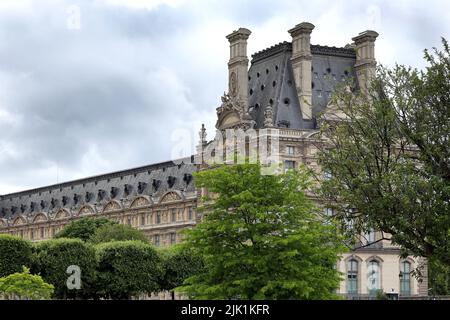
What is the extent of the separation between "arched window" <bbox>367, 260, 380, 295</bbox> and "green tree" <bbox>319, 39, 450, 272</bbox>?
47793 mm

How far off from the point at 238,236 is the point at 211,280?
2.77 meters

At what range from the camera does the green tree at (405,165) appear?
2880 cm

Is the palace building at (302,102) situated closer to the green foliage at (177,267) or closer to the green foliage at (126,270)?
the green foliage at (177,267)

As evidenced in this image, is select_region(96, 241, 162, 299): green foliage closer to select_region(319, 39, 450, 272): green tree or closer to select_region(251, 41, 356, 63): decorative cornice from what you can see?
select_region(251, 41, 356, 63): decorative cornice

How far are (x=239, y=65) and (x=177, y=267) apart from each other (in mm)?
22439

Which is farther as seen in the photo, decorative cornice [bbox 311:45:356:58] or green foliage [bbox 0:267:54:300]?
decorative cornice [bbox 311:45:356:58]

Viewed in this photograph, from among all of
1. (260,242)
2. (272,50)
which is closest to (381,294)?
(272,50)

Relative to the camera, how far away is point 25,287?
177ft

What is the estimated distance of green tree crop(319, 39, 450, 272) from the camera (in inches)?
1134

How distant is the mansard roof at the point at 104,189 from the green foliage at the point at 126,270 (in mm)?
36796

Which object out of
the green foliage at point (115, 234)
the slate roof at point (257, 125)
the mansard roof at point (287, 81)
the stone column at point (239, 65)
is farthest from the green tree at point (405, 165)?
the green foliage at point (115, 234)

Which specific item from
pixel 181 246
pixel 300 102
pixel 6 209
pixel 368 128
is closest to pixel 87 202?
pixel 6 209

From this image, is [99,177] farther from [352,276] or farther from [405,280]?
[405,280]

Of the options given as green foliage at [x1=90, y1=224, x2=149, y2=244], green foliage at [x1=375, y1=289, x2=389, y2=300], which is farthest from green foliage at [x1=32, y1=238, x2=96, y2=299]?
green foliage at [x1=90, y1=224, x2=149, y2=244]
